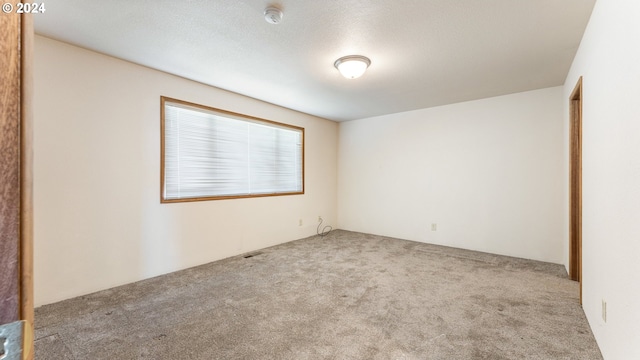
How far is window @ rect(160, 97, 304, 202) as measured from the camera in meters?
3.35

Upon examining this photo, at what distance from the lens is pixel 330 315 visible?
7.64 feet

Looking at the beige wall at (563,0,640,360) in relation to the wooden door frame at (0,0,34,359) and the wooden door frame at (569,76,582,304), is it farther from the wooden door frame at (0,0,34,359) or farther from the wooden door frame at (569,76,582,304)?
the wooden door frame at (0,0,34,359)

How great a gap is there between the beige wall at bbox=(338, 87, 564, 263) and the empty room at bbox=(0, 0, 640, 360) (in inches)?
1.1

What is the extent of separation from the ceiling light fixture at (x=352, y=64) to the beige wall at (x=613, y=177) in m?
1.74

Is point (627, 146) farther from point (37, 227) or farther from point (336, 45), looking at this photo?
point (37, 227)

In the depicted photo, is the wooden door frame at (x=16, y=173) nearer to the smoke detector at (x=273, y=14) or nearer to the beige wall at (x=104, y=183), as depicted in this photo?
the smoke detector at (x=273, y=14)

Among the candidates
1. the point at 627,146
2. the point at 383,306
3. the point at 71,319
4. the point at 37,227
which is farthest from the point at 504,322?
the point at 37,227

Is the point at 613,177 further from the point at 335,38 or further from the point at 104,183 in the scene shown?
the point at 104,183

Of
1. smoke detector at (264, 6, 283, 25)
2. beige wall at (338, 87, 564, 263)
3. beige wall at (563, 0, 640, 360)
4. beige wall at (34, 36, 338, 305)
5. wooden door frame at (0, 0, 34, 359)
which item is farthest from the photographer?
beige wall at (338, 87, 564, 263)

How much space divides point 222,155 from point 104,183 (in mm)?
1397

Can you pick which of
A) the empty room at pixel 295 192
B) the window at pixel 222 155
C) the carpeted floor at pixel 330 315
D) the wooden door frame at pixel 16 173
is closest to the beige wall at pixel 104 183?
the empty room at pixel 295 192

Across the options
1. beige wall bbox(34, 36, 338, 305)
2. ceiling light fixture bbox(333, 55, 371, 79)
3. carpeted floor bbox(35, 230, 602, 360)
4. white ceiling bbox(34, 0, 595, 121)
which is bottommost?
carpeted floor bbox(35, 230, 602, 360)

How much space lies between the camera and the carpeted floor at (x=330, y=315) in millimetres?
1888

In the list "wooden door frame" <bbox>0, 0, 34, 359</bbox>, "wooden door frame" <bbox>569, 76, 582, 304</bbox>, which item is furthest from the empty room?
"wooden door frame" <bbox>0, 0, 34, 359</bbox>
